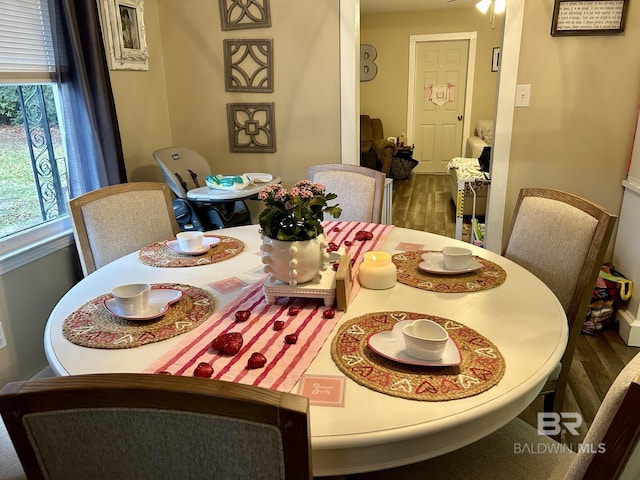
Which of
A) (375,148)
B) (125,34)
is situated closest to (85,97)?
(125,34)

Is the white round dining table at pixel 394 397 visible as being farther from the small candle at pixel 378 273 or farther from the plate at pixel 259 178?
the plate at pixel 259 178

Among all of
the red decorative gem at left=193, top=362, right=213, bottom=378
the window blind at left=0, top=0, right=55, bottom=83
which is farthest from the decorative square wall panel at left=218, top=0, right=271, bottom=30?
the red decorative gem at left=193, top=362, right=213, bottom=378

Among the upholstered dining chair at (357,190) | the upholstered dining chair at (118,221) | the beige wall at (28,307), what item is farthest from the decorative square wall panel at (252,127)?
the beige wall at (28,307)

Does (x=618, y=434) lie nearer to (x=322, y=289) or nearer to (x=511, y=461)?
(x=511, y=461)

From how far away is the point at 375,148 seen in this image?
6746 mm

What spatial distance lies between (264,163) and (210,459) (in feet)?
9.28

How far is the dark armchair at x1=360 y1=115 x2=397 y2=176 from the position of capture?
6527 millimetres

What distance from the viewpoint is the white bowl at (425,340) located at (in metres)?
1.00

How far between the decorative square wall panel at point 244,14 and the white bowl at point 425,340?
2594 millimetres

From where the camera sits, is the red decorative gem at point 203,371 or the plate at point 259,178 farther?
the plate at point 259,178

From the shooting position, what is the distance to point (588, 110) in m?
2.73

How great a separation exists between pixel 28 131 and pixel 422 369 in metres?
2.18

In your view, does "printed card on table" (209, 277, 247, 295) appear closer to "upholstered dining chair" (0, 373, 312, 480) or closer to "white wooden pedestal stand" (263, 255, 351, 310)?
"white wooden pedestal stand" (263, 255, 351, 310)

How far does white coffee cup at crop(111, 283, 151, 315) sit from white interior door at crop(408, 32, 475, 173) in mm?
6889
